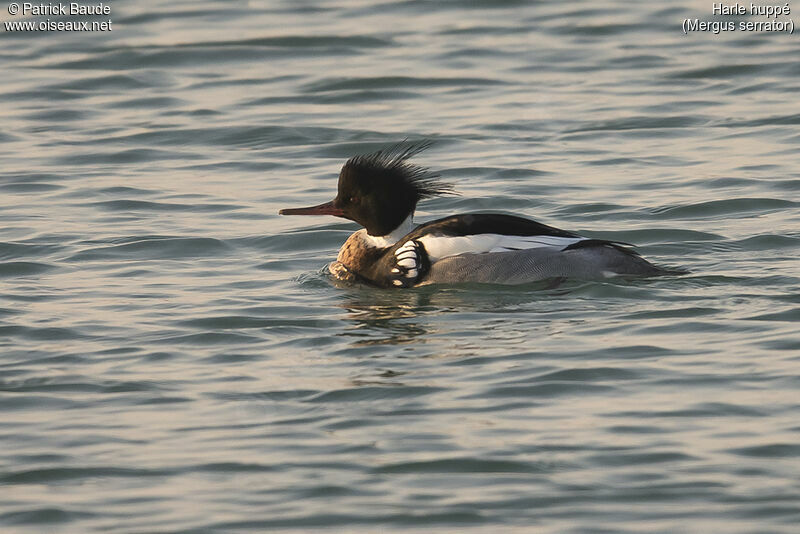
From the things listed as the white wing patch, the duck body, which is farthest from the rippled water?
the white wing patch

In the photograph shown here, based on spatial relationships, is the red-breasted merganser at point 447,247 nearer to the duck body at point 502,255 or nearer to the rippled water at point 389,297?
the duck body at point 502,255

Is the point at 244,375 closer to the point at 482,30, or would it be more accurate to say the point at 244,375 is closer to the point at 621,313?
the point at 621,313

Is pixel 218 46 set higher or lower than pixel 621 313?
higher

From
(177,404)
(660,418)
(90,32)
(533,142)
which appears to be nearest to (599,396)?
(660,418)

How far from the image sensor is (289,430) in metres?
7.32

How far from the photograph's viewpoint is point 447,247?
396 inches

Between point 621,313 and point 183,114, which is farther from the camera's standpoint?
point 183,114

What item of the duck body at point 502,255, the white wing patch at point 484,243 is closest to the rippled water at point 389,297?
the duck body at point 502,255

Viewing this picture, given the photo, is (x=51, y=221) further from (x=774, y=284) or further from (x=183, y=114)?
(x=774, y=284)

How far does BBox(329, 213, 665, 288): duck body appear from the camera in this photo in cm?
985

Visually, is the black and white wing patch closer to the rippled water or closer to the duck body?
the duck body

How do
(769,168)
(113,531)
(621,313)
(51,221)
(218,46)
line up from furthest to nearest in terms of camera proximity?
(218,46) < (769,168) < (51,221) < (621,313) < (113,531)

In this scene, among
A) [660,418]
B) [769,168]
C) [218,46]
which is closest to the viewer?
[660,418]

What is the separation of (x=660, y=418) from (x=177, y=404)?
235cm
